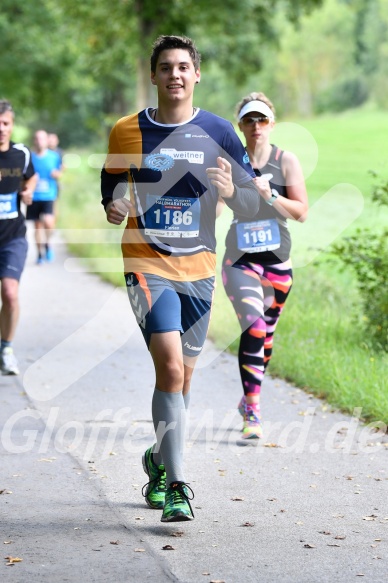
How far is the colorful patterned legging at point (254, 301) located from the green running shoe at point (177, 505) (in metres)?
2.33

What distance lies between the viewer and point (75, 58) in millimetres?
45719

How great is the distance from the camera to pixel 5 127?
9.60m

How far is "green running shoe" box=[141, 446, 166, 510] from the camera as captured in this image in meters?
5.74

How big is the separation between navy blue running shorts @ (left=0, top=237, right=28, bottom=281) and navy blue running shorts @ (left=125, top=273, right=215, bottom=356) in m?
3.98

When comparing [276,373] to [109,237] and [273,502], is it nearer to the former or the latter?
[273,502]

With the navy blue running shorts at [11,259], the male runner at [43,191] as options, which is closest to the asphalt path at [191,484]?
the navy blue running shorts at [11,259]

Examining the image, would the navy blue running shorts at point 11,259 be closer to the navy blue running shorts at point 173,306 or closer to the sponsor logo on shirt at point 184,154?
the navy blue running shorts at point 173,306

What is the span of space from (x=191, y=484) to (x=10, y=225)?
3.92 meters

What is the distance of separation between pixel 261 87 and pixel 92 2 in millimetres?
77413

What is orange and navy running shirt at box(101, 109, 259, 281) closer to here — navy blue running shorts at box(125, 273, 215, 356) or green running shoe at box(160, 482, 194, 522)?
navy blue running shorts at box(125, 273, 215, 356)

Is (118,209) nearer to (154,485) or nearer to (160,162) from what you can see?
(160,162)

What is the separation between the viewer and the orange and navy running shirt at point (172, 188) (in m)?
5.51

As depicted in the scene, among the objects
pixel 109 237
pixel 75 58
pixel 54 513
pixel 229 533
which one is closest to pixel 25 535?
pixel 54 513

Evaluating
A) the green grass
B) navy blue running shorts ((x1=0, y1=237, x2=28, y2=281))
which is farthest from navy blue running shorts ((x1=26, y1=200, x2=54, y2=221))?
navy blue running shorts ((x1=0, y1=237, x2=28, y2=281))
